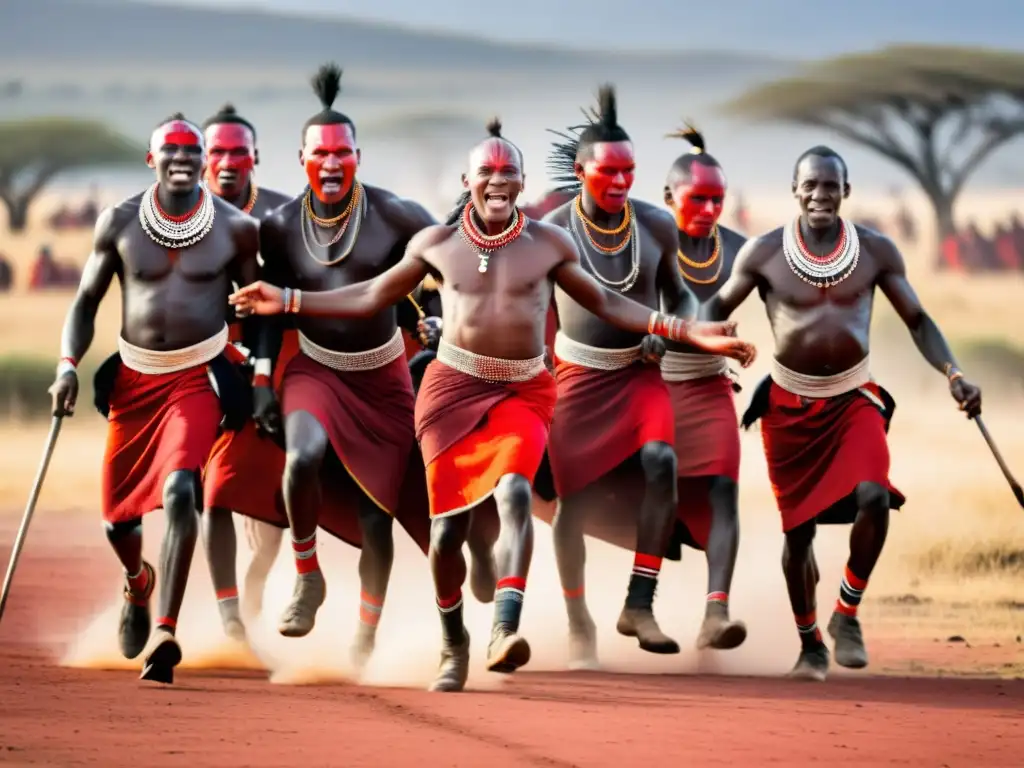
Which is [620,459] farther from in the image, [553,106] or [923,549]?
[553,106]

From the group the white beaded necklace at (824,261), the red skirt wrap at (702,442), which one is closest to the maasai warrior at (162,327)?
the red skirt wrap at (702,442)

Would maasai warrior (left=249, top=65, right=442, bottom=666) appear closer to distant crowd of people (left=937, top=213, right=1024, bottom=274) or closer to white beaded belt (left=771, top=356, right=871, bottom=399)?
white beaded belt (left=771, top=356, right=871, bottom=399)

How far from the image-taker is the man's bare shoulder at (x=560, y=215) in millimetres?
11523

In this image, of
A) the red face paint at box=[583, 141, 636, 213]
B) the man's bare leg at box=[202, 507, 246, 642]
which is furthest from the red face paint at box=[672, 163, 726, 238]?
the man's bare leg at box=[202, 507, 246, 642]

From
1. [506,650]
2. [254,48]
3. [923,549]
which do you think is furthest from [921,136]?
[506,650]

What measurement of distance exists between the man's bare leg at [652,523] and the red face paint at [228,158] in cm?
239

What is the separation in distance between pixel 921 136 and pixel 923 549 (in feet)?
58.3

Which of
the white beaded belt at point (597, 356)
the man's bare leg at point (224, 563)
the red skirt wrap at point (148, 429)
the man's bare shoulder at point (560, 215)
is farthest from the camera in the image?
the man's bare leg at point (224, 563)

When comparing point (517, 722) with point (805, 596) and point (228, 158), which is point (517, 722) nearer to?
point (805, 596)

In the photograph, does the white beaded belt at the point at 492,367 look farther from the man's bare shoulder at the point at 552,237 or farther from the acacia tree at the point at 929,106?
the acacia tree at the point at 929,106

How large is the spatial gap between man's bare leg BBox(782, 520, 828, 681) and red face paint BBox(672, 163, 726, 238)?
1.54m

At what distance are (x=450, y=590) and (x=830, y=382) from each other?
6.85 feet

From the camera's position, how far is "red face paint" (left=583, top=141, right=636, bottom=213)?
1142 centimetres

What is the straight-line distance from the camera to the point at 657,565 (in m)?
11.1
